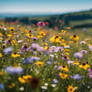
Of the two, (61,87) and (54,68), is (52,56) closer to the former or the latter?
(54,68)

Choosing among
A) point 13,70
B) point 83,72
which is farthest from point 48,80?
point 13,70

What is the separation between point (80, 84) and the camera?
10.8 feet

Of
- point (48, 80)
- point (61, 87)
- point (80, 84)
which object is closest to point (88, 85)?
point (80, 84)

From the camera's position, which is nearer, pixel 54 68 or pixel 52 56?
pixel 54 68

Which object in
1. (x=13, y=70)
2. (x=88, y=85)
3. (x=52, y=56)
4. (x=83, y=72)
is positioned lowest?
(x=88, y=85)

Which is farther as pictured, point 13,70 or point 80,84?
point 80,84

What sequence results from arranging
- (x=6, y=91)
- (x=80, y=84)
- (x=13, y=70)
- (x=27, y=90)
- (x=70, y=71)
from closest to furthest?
(x=13, y=70), (x=6, y=91), (x=27, y=90), (x=80, y=84), (x=70, y=71)

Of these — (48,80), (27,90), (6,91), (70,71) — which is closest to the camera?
(6,91)

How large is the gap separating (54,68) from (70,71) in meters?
0.39

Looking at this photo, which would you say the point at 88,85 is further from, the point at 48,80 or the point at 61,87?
A: the point at 48,80

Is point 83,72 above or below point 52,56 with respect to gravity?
below

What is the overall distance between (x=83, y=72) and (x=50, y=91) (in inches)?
38.0

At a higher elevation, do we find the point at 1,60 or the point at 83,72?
the point at 1,60

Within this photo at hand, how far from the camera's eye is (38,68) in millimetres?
3307
